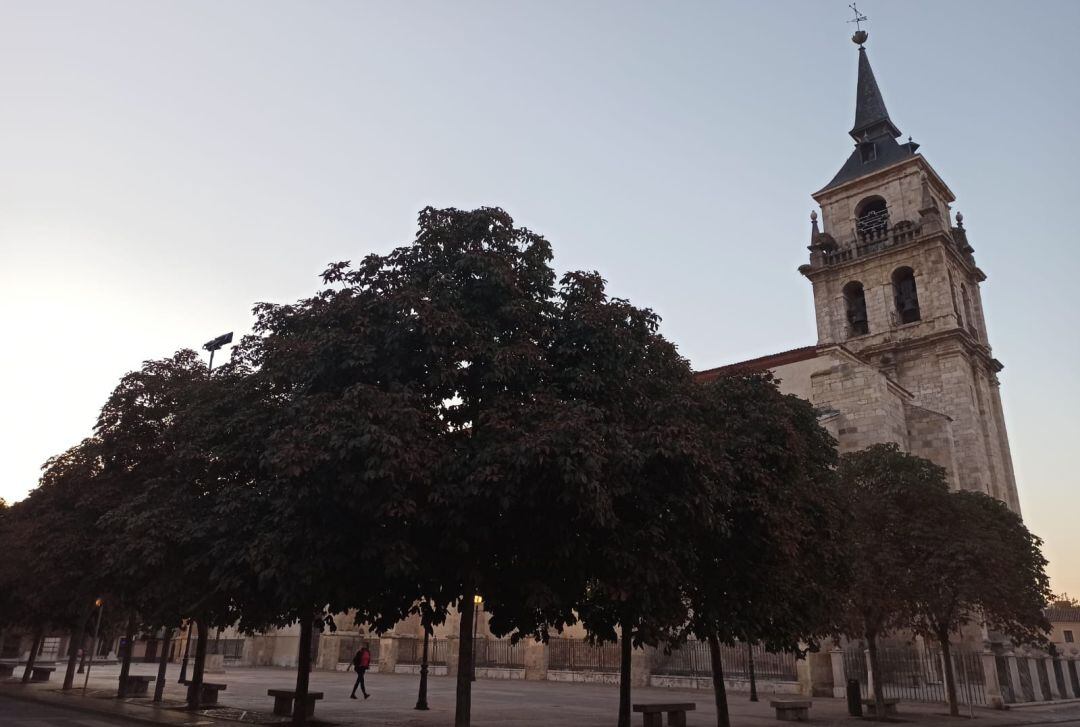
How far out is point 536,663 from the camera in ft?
113

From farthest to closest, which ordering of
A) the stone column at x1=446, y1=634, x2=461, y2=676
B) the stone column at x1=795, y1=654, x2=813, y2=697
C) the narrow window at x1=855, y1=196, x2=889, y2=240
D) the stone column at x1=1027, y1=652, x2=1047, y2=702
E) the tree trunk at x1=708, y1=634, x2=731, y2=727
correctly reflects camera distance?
the narrow window at x1=855, y1=196, x2=889, y2=240 → the stone column at x1=446, y1=634, x2=461, y2=676 → the stone column at x1=1027, y1=652, x2=1047, y2=702 → the stone column at x1=795, y1=654, x2=813, y2=697 → the tree trunk at x1=708, y1=634, x2=731, y2=727

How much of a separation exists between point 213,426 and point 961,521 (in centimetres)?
1985

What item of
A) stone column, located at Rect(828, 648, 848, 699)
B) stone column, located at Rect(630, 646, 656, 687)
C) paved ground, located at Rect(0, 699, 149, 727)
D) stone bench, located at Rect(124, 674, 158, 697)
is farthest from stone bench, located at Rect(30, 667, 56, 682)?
stone column, located at Rect(828, 648, 848, 699)

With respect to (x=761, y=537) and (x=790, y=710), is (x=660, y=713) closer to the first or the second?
(x=790, y=710)

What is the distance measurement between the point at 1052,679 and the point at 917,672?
6915mm

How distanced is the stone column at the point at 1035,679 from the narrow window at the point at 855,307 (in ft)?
72.4

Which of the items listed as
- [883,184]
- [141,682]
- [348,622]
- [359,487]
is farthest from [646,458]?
[883,184]

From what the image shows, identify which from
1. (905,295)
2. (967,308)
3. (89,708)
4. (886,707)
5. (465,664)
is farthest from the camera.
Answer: (967,308)

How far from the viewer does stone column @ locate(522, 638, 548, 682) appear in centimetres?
3419

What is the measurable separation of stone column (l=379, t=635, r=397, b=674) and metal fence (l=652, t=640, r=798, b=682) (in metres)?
15.7

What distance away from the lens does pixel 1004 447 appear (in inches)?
1750

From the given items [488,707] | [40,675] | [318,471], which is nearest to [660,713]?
[488,707]

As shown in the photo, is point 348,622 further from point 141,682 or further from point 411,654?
point 141,682

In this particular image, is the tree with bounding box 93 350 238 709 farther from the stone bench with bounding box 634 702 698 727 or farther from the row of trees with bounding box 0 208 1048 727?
the stone bench with bounding box 634 702 698 727
